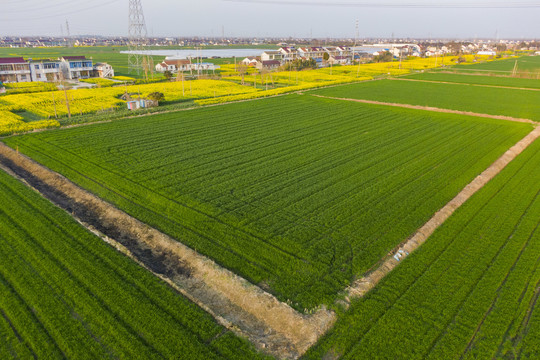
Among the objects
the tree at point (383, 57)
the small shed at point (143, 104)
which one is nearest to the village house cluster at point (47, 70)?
the small shed at point (143, 104)

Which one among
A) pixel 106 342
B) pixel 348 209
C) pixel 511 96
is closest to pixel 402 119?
pixel 348 209

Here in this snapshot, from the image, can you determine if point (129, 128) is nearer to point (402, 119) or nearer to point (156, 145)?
point (156, 145)

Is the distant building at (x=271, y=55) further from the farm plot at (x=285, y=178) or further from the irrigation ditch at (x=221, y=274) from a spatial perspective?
the irrigation ditch at (x=221, y=274)

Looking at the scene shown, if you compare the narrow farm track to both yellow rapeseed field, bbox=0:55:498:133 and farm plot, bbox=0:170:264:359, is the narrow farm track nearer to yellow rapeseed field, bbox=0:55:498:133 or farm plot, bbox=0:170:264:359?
farm plot, bbox=0:170:264:359

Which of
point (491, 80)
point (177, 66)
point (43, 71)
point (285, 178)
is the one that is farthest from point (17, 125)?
point (491, 80)

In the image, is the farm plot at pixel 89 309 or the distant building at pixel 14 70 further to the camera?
the distant building at pixel 14 70

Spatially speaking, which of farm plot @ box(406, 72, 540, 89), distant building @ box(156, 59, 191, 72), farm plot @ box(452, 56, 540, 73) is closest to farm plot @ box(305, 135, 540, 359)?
farm plot @ box(406, 72, 540, 89)
